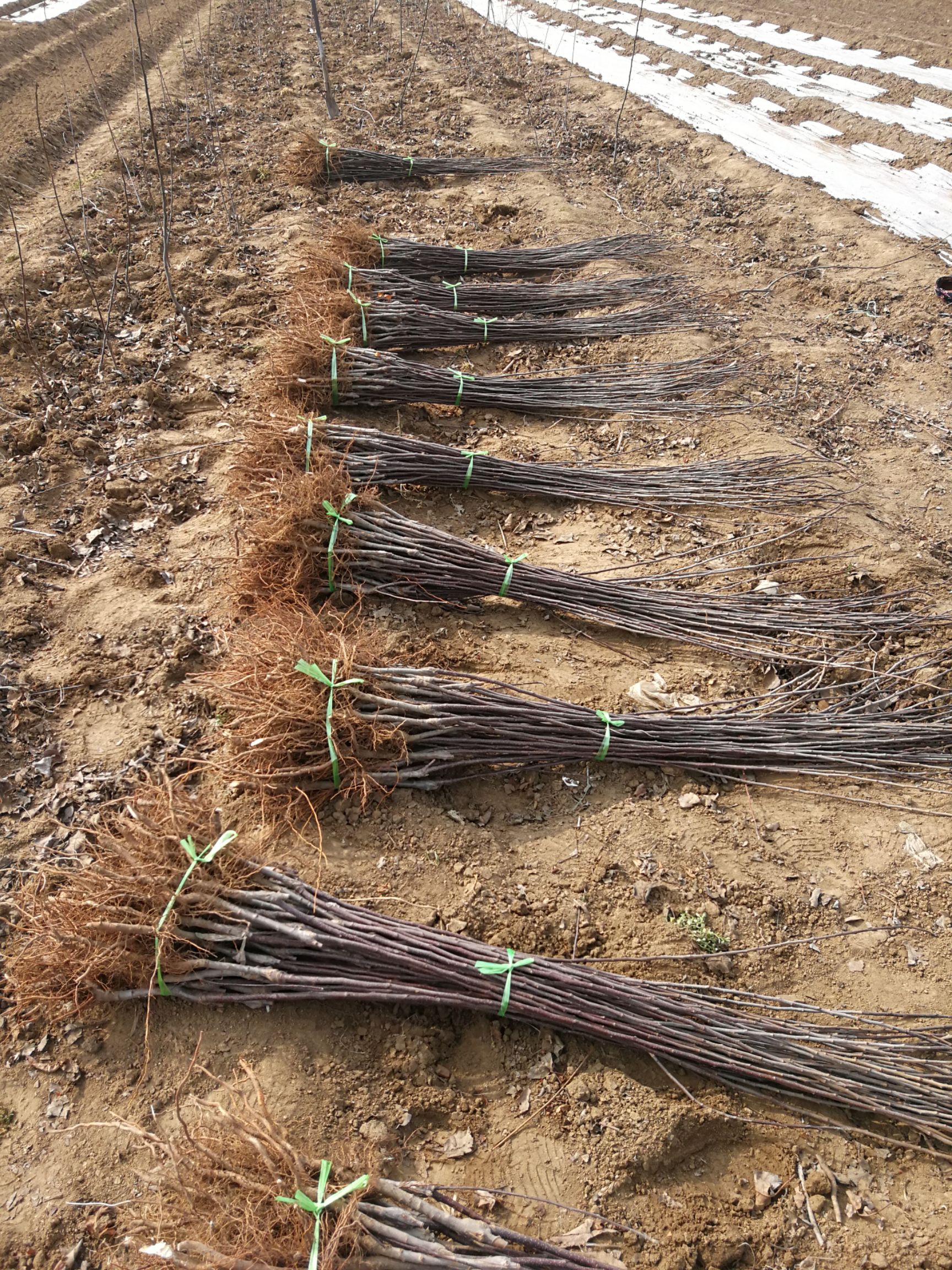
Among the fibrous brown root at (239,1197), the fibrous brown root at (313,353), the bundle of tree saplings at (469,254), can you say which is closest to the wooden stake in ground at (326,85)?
the bundle of tree saplings at (469,254)

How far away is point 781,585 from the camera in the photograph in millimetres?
3797

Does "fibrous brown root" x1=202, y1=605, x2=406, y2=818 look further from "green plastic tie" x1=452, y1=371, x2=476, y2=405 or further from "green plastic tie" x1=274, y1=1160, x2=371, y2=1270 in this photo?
"green plastic tie" x1=452, y1=371, x2=476, y2=405

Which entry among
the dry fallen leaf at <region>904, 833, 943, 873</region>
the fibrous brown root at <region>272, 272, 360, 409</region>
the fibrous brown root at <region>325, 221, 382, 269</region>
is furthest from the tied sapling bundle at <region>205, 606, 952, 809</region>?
the fibrous brown root at <region>325, 221, 382, 269</region>

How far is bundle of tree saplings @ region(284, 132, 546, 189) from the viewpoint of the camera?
289 inches

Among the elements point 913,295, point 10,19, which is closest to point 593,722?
point 913,295

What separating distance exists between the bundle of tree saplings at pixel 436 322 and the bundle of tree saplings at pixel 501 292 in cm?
9

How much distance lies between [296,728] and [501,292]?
14.3ft

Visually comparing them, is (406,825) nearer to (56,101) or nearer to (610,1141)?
(610,1141)

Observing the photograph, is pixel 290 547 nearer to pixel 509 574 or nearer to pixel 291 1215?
pixel 509 574

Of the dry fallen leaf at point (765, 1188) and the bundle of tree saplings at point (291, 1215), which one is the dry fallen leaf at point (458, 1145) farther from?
A: the dry fallen leaf at point (765, 1188)

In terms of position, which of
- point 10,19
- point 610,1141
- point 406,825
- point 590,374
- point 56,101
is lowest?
point 610,1141

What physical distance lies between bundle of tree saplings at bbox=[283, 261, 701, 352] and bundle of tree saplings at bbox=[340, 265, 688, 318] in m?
0.09

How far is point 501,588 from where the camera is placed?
3.60 meters

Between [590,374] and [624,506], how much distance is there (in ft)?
4.41
